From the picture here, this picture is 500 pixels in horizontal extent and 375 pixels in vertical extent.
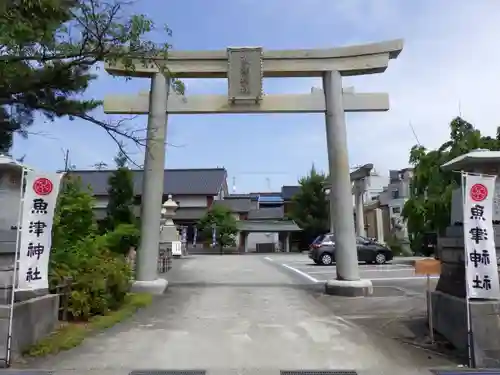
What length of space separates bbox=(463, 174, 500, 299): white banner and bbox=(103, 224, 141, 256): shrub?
41.5 feet

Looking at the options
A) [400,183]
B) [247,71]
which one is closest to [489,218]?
[247,71]

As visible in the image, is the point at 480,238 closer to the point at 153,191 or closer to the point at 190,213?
the point at 153,191

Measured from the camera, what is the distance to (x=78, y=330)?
25.8 ft

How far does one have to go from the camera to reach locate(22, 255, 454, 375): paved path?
6000 millimetres

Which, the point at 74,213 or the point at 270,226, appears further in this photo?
the point at 270,226

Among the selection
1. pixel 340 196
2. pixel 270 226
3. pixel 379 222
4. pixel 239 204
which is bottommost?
pixel 340 196

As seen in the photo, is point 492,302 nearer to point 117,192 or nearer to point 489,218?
point 489,218

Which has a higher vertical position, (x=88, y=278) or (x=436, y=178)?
(x=436, y=178)

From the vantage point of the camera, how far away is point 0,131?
1051cm

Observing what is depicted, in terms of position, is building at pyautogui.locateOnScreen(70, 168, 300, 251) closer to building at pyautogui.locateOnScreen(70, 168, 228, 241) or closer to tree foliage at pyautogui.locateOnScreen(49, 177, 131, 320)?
building at pyautogui.locateOnScreen(70, 168, 228, 241)

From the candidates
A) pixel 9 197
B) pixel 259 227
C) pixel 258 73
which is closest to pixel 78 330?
pixel 9 197

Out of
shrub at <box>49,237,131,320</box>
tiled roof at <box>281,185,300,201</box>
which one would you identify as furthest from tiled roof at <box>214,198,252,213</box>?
shrub at <box>49,237,131,320</box>

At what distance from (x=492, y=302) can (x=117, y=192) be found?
2183 centimetres

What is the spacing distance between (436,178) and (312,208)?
24.2m
